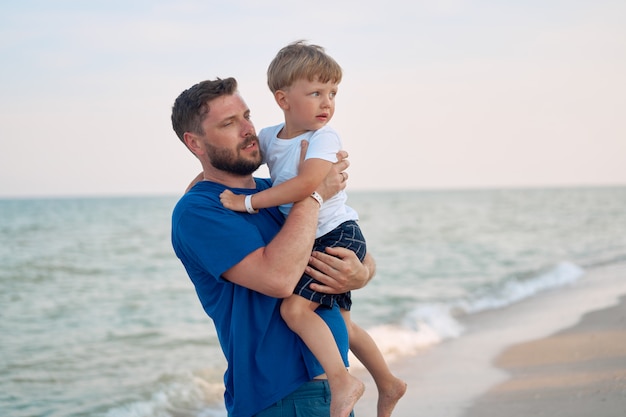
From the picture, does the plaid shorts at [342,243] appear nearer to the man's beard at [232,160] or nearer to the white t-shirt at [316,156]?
the white t-shirt at [316,156]

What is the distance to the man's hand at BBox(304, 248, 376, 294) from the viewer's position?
2.88 meters

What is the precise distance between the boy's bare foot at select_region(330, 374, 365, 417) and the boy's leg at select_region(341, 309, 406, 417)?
519mm

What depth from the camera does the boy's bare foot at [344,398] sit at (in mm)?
2783

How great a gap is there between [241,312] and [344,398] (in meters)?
0.49

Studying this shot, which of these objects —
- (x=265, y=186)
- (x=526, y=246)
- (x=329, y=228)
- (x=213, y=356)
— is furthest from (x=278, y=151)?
(x=526, y=246)

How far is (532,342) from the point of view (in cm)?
771

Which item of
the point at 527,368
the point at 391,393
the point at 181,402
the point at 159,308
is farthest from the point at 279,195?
the point at 159,308

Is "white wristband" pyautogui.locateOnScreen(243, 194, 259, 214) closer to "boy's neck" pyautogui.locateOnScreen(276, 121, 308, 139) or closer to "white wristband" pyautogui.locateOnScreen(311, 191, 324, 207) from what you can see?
"white wristband" pyautogui.locateOnScreen(311, 191, 324, 207)

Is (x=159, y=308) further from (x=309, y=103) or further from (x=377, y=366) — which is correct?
(x=309, y=103)

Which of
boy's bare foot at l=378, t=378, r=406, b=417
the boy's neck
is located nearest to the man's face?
the boy's neck

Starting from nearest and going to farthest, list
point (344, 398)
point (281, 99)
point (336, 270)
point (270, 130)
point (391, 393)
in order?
1. point (344, 398)
2. point (336, 270)
3. point (281, 99)
4. point (270, 130)
5. point (391, 393)

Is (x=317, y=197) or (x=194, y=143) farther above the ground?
(x=194, y=143)

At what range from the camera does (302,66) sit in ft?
10.0

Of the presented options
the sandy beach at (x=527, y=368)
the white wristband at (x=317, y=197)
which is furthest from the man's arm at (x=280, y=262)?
the sandy beach at (x=527, y=368)
